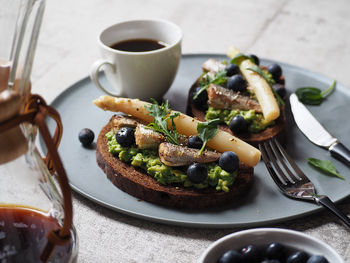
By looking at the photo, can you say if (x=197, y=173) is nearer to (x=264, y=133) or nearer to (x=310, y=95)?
(x=264, y=133)

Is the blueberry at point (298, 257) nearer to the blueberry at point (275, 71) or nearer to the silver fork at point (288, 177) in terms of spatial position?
the silver fork at point (288, 177)

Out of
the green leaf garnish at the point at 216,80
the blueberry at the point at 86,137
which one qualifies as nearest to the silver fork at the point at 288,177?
the green leaf garnish at the point at 216,80

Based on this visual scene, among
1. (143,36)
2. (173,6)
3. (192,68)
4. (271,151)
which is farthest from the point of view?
(173,6)

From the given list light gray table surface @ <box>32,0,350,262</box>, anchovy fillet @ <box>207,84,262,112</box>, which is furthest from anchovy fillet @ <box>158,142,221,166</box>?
anchovy fillet @ <box>207,84,262,112</box>

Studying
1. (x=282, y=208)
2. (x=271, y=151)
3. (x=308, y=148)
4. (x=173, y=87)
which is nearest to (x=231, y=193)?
(x=282, y=208)

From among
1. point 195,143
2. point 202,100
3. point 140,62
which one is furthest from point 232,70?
point 195,143

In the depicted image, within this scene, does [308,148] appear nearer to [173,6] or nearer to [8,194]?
[8,194]
